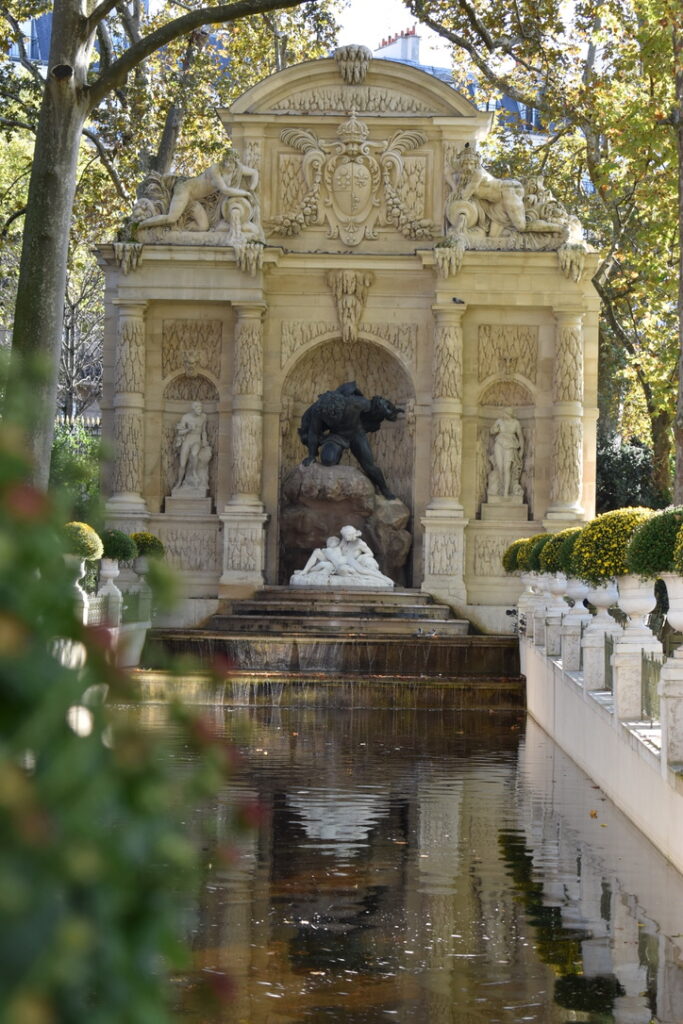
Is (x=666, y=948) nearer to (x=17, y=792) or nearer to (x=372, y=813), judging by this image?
(x=372, y=813)

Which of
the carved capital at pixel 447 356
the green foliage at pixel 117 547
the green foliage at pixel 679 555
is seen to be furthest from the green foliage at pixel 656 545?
the carved capital at pixel 447 356

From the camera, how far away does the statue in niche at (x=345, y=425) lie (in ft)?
94.0

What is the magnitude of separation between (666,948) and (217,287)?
22.3 meters

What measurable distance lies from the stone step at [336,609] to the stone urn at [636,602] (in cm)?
1322

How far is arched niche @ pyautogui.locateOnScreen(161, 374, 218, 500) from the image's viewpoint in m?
29.3

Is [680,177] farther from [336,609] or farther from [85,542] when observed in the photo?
[85,542]

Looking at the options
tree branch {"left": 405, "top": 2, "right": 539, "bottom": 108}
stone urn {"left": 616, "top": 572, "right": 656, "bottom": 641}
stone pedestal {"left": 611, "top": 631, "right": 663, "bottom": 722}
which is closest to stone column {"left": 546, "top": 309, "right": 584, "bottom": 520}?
tree branch {"left": 405, "top": 2, "right": 539, "bottom": 108}

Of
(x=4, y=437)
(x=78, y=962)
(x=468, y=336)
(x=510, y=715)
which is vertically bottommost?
(x=510, y=715)

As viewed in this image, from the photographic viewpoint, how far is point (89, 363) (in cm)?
5038

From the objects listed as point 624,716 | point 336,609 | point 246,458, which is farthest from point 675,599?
point 246,458

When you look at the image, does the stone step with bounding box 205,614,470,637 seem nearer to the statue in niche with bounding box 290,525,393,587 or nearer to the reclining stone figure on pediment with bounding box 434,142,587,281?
the statue in niche with bounding box 290,525,393,587

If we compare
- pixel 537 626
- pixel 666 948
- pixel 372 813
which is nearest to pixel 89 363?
pixel 537 626

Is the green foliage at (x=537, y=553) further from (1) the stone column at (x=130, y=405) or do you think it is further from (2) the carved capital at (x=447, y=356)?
(1) the stone column at (x=130, y=405)

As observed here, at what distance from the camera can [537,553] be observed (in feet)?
69.3
